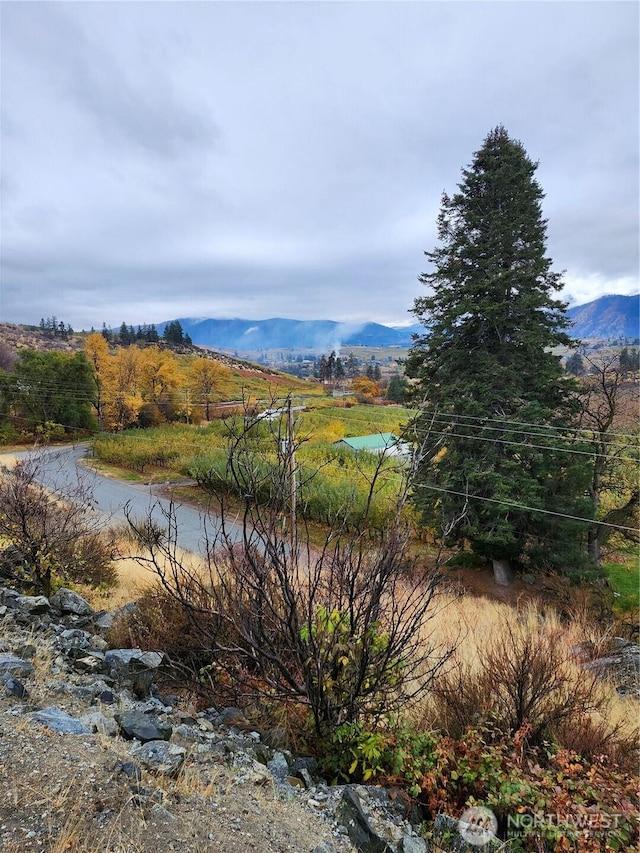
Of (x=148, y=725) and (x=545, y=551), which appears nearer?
(x=148, y=725)

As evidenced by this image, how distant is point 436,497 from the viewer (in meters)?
11.7

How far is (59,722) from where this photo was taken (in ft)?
9.82

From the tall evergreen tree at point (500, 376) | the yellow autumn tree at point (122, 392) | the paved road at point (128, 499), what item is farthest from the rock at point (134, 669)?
the yellow autumn tree at point (122, 392)

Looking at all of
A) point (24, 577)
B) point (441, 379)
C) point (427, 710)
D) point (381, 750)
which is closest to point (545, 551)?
point (441, 379)

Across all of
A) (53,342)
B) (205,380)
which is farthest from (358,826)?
(53,342)

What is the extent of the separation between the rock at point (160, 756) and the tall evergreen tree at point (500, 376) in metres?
8.56

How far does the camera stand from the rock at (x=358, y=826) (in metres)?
2.59

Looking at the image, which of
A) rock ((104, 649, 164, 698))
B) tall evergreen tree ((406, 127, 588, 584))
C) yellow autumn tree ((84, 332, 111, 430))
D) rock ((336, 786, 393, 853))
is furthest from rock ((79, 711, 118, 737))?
yellow autumn tree ((84, 332, 111, 430))

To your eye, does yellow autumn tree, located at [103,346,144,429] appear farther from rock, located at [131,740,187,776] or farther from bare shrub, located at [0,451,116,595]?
rock, located at [131,740,187,776]

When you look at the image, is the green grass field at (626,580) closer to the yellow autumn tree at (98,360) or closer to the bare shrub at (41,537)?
the bare shrub at (41,537)

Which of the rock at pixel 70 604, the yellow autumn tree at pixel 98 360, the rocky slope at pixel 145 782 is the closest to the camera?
the rocky slope at pixel 145 782

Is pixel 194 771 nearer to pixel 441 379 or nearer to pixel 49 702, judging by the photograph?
pixel 49 702

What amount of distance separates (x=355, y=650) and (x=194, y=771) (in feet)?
4.31

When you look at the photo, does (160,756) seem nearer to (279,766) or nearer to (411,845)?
(279,766)
